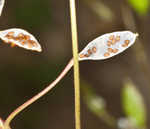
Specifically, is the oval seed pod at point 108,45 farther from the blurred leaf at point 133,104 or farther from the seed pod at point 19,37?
the blurred leaf at point 133,104

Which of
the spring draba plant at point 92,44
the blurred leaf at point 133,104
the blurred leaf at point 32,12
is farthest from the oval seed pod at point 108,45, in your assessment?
the blurred leaf at point 32,12

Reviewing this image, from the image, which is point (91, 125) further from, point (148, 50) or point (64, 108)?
point (148, 50)

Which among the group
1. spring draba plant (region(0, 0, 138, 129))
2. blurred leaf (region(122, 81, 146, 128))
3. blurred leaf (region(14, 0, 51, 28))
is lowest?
blurred leaf (region(122, 81, 146, 128))

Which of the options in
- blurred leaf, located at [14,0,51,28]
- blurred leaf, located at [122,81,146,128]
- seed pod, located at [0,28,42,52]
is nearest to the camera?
seed pod, located at [0,28,42,52]

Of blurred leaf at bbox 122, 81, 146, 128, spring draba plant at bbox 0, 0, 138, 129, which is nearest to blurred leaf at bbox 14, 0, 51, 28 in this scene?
blurred leaf at bbox 122, 81, 146, 128

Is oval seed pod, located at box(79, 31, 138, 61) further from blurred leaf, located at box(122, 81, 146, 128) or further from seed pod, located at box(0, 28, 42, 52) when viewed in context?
blurred leaf, located at box(122, 81, 146, 128)

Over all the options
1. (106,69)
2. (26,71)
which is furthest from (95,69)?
(26,71)

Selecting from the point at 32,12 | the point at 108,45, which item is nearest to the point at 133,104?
the point at 108,45

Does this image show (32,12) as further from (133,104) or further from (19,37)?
(19,37)
